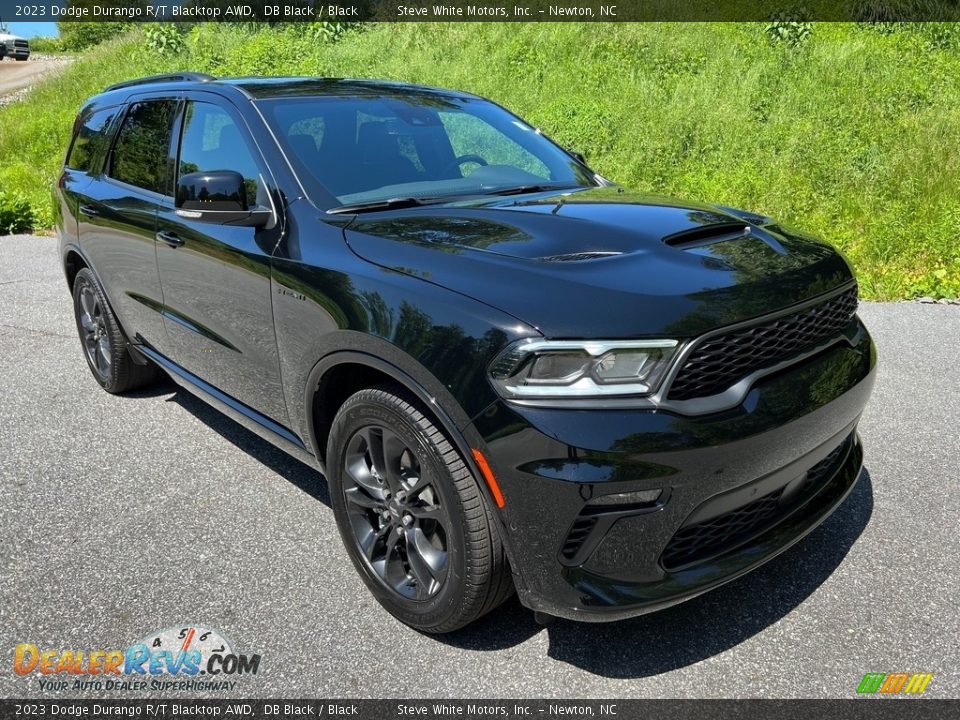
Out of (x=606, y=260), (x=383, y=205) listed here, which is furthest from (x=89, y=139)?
(x=606, y=260)

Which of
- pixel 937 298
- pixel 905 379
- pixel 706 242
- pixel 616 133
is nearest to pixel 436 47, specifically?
pixel 616 133

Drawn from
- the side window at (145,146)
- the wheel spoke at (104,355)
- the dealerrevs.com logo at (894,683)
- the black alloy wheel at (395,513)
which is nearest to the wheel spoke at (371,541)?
the black alloy wheel at (395,513)

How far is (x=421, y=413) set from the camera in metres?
2.29

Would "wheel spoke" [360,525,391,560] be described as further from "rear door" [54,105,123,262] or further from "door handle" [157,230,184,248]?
"rear door" [54,105,123,262]

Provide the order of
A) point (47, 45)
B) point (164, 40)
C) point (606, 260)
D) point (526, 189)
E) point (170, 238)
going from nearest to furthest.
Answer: point (606, 260) < point (526, 189) < point (170, 238) < point (164, 40) < point (47, 45)

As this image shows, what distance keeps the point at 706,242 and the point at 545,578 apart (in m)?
1.20

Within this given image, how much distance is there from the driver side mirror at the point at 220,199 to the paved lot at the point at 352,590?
131 cm

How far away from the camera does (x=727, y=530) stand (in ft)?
7.50

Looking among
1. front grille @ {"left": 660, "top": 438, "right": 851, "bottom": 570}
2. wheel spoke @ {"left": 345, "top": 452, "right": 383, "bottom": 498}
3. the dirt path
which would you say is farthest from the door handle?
the dirt path

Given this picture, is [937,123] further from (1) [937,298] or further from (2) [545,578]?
(2) [545,578]

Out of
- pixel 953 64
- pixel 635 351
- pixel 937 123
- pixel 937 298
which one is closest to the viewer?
pixel 635 351

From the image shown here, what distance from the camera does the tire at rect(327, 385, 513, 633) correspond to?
222 centimetres

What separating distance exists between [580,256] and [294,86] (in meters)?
1.99

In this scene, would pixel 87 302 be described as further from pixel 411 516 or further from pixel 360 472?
pixel 411 516
